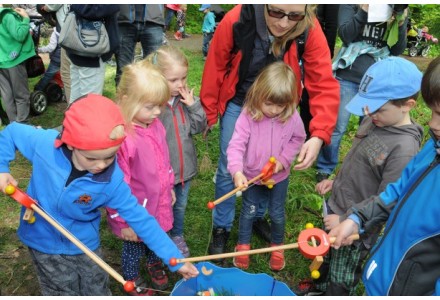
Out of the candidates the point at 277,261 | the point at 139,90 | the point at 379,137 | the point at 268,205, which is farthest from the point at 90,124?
the point at 277,261

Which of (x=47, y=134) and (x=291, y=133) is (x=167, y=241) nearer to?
(x=47, y=134)

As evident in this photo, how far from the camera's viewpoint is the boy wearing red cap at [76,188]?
1.55 m

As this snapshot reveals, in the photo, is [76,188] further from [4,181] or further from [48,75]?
[48,75]

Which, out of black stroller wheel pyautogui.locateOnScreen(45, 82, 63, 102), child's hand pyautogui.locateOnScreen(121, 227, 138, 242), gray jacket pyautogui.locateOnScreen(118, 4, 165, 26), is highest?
gray jacket pyautogui.locateOnScreen(118, 4, 165, 26)

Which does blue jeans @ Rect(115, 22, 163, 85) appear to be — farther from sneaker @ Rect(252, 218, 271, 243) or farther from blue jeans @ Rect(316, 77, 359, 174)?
sneaker @ Rect(252, 218, 271, 243)

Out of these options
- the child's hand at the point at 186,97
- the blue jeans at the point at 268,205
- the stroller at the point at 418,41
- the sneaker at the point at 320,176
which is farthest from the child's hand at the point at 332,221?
the stroller at the point at 418,41

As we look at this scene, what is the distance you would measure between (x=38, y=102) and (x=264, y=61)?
9.90 feet

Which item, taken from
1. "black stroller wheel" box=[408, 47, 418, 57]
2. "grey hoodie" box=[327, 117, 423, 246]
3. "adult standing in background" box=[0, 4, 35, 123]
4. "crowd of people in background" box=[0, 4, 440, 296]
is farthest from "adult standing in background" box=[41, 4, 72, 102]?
"black stroller wheel" box=[408, 47, 418, 57]

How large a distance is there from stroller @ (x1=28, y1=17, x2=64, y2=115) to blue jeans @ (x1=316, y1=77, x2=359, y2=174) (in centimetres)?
283

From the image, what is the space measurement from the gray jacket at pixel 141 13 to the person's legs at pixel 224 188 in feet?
6.77

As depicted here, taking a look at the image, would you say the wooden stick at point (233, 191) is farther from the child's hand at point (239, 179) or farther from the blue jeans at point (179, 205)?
the blue jeans at point (179, 205)

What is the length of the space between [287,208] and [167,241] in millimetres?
1477

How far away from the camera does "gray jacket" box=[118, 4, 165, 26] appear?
4023 mm

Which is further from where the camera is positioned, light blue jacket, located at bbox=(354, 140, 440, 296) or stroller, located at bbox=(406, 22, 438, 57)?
stroller, located at bbox=(406, 22, 438, 57)
